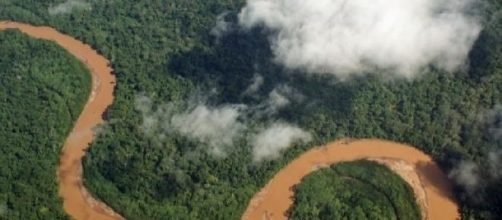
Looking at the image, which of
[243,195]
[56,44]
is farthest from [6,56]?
[243,195]

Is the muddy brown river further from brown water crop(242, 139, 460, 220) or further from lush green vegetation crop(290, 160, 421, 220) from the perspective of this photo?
lush green vegetation crop(290, 160, 421, 220)

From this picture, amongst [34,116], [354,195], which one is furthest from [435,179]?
[34,116]

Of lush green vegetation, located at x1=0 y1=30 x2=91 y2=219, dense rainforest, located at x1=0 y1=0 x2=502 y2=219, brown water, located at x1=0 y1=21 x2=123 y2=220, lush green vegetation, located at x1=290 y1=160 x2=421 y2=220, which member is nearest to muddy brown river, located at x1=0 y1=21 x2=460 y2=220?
brown water, located at x1=0 y1=21 x2=123 y2=220

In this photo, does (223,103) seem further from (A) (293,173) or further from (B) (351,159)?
(B) (351,159)

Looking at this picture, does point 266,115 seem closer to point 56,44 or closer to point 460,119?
point 460,119

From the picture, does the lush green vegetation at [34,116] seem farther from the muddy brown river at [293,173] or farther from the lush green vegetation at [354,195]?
the lush green vegetation at [354,195]
